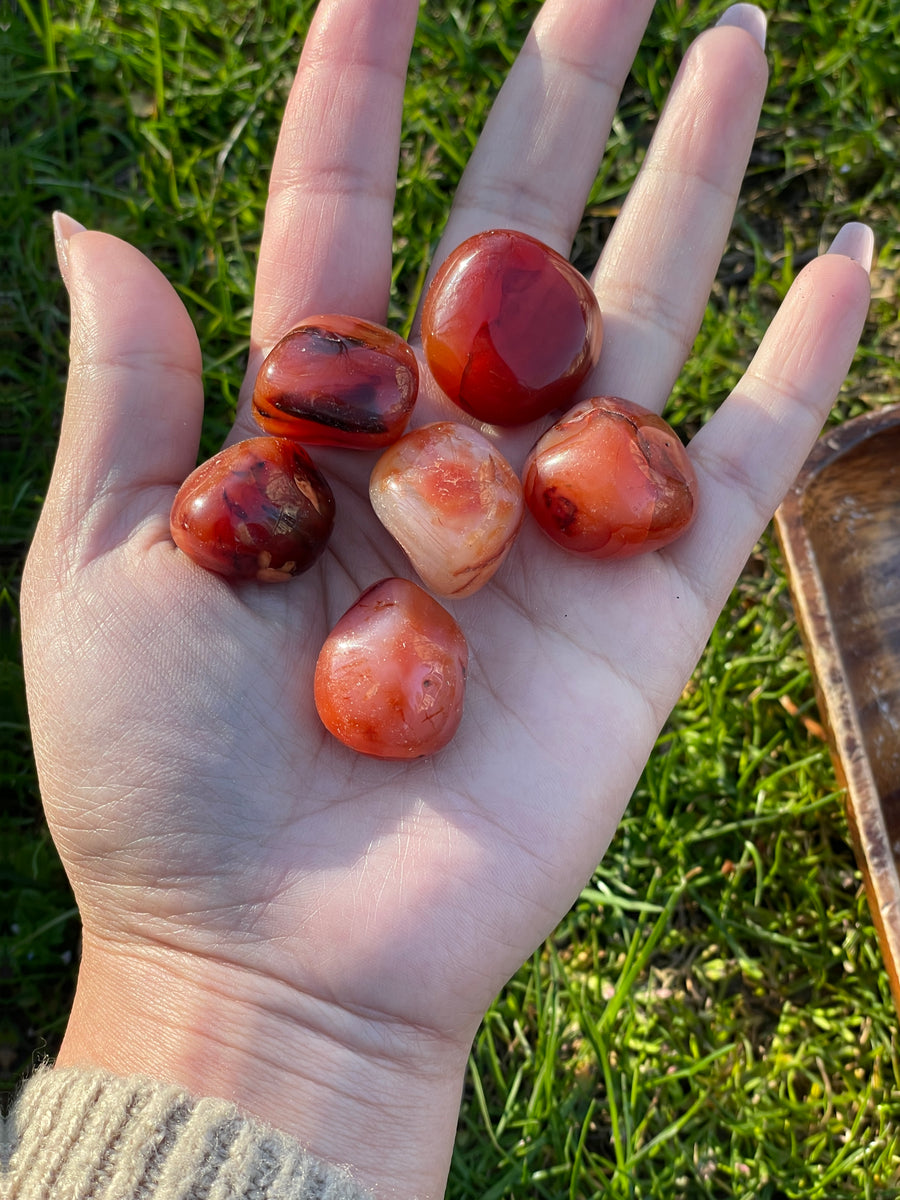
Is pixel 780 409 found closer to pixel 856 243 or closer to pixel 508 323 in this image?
pixel 856 243

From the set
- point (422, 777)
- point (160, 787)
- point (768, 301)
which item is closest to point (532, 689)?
point (422, 777)

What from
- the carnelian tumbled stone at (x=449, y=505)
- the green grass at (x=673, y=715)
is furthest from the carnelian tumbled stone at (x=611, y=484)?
the green grass at (x=673, y=715)

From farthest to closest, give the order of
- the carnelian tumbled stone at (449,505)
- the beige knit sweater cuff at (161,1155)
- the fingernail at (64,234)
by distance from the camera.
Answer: the fingernail at (64,234) < the carnelian tumbled stone at (449,505) < the beige knit sweater cuff at (161,1155)

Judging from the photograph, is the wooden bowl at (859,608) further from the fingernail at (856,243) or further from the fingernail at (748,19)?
the fingernail at (748,19)

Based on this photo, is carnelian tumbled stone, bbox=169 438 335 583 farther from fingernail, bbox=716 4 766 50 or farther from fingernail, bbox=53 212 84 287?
fingernail, bbox=716 4 766 50

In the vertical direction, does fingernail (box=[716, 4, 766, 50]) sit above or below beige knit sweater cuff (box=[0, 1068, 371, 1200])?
above

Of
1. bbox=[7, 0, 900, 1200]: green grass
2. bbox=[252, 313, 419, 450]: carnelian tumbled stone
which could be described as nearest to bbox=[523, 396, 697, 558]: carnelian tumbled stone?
bbox=[252, 313, 419, 450]: carnelian tumbled stone

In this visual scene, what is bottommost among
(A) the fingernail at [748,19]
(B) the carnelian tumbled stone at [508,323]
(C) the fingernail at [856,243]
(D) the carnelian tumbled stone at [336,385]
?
(D) the carnelian tumbled stone at [336,385]
